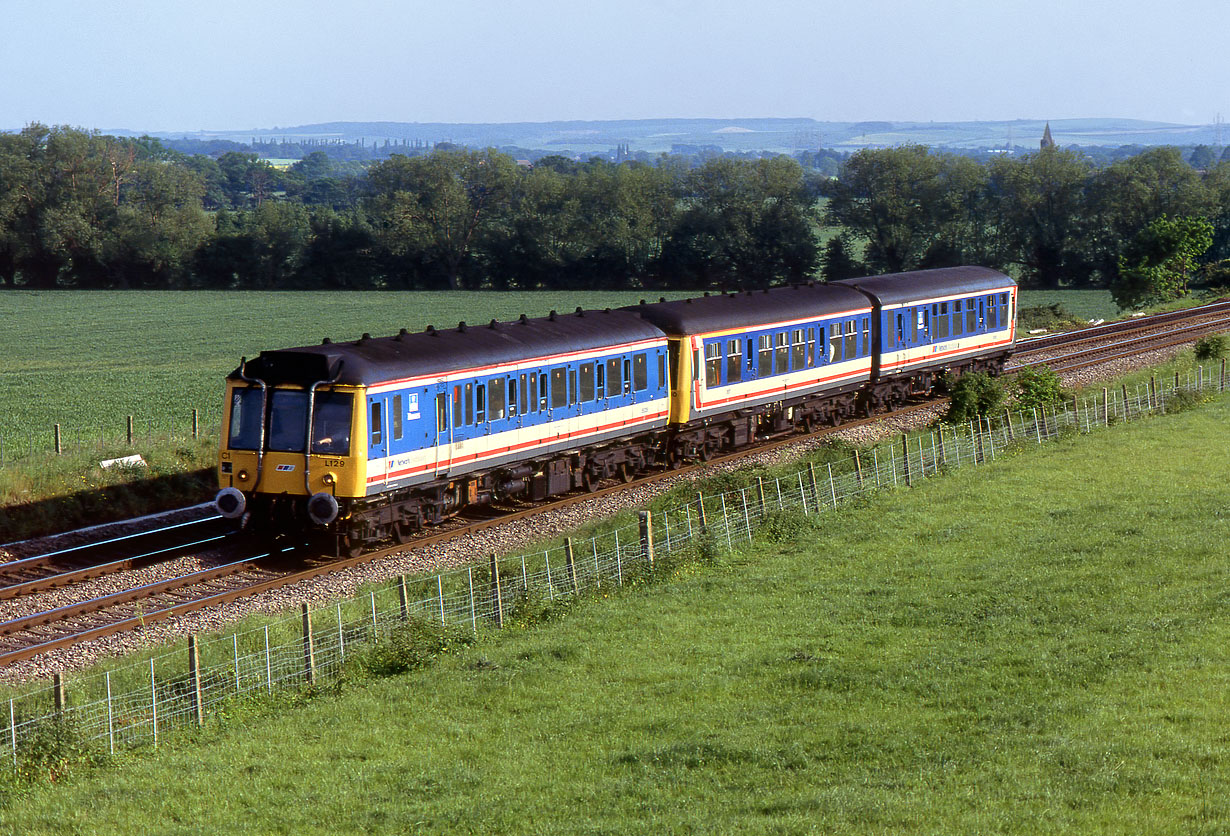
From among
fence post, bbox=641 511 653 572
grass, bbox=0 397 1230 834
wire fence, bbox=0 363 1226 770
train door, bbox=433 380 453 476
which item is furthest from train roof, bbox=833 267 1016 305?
train door, bbox=433 380 453 476

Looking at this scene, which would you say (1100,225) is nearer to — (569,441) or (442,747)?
(569,441)

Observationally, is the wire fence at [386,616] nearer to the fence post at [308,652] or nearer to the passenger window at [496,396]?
the fence post at [308,652]

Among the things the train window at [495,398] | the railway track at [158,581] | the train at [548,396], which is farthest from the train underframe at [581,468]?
the train window at [495,398]

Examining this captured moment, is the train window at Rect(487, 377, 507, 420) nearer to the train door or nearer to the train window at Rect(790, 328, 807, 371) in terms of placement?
the train door

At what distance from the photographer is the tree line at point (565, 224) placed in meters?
95.8

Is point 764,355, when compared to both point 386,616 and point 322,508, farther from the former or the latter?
point 386,616

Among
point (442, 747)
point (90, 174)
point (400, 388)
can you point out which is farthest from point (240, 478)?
point (90, 174)

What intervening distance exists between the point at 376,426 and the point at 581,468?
694cm

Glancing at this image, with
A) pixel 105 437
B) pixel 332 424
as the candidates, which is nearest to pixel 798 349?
pixel 332 424

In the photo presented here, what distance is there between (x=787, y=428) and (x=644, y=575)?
1405 cm

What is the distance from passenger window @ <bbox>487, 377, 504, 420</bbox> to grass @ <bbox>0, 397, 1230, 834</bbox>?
17.0 ft

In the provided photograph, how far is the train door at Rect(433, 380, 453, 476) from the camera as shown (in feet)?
79.5

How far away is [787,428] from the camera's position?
35281 millimetres

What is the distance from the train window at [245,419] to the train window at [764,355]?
13.5m
